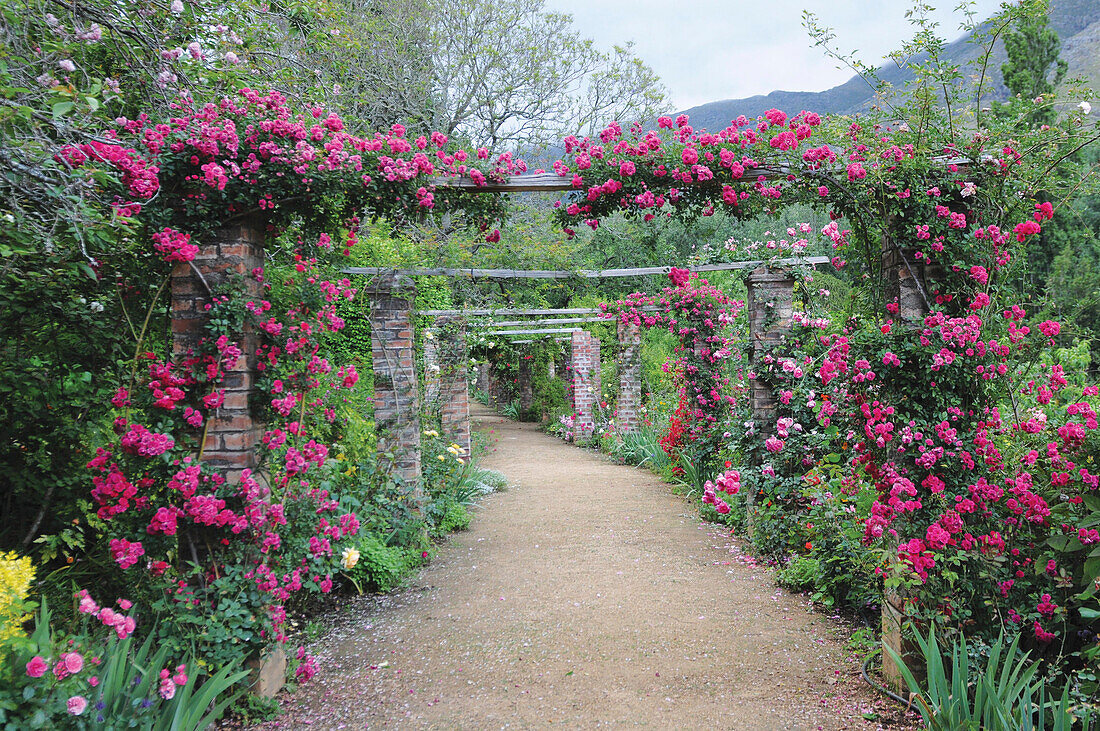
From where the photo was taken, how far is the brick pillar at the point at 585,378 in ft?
41.8

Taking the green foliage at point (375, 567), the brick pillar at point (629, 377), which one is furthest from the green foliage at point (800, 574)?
the brick pillar at point (629, 377)

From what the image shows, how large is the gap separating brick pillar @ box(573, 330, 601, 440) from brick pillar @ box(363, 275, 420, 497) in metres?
7.47

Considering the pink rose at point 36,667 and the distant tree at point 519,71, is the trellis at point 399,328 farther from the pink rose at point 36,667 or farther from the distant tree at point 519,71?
the distant tree at point 519,71

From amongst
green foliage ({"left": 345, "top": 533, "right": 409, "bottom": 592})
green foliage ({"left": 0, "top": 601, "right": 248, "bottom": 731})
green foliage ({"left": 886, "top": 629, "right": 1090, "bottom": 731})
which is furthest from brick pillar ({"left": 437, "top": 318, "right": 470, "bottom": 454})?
green foliage ({"left": 886, "top": 629, "right": 1090, "bottom": 731})

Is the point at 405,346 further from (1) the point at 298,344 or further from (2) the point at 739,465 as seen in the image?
(2) the point at 739,465

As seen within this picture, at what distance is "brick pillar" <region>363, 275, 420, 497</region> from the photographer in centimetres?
529

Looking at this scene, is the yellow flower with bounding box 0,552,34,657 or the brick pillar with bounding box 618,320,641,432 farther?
the brick pillar with bounding box 618,320,641,432

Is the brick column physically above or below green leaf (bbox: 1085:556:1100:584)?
above

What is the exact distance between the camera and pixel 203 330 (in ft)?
9.36

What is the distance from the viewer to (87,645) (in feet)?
7.25

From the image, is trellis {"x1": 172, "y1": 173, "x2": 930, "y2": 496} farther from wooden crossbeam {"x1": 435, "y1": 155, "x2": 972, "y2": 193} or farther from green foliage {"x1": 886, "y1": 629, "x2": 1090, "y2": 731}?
green foliage {"x1": 886, "y1": 629, "x2": 1090, "y2": 731}

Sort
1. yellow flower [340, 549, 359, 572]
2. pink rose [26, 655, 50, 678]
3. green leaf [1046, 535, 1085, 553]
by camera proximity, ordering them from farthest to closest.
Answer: yellow flower [340, 549, 359, 572] < green leaf [1046, 535, 1085, 553] < pink rose [26, 655, 50, 678]

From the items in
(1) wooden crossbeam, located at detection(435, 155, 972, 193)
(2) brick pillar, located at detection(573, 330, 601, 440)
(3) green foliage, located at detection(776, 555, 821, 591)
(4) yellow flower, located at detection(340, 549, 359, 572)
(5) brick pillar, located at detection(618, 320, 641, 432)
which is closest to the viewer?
(1) wooden crossbeam, located at detection(435, 155, 972, 193)

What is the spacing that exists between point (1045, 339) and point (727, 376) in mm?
4481
